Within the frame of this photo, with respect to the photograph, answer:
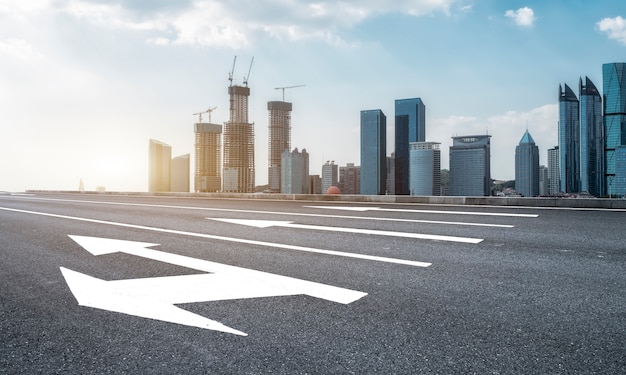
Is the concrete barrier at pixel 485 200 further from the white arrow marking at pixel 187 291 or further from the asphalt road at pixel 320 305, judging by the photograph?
the white arrow marking at pixel 187 291

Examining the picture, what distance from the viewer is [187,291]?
3.61 meters

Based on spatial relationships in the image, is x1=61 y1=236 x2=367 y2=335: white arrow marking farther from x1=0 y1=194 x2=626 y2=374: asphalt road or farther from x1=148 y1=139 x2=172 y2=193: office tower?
x1=148 y1=139 x2=172 y2=193: office tower

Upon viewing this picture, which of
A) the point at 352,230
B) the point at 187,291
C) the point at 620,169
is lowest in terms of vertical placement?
the point at 187,291

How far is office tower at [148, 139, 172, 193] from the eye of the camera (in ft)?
487

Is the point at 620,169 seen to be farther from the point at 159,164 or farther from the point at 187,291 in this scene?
the point at 187,291

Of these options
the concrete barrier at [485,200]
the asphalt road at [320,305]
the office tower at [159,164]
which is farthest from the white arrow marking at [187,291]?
the office tower at [159,164]

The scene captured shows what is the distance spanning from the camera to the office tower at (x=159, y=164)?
487 feet

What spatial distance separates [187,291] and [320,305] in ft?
4.25

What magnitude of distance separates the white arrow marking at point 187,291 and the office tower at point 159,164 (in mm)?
149880

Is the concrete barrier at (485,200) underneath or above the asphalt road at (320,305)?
above

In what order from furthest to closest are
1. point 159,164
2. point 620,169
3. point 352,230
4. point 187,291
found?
point 620,169 → point 159,164 → point 352,230 → point 187,291

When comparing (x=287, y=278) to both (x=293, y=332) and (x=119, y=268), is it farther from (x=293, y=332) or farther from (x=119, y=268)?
(x=119, y=268)

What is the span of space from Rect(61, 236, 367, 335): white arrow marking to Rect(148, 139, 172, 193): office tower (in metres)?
150

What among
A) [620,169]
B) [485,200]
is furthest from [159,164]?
[620,169]
